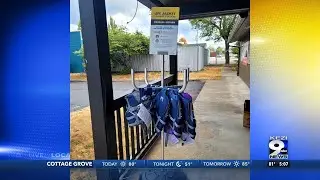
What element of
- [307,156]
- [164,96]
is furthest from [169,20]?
[307,156]

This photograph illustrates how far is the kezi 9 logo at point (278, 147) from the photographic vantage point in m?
1.28

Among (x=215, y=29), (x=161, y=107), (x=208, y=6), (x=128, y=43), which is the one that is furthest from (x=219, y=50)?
(x=161, y=107)

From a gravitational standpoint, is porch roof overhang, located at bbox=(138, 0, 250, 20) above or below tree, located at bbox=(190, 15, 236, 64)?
below

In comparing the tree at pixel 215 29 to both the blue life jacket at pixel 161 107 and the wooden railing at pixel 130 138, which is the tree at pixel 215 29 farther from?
the blue life jacket at pixel 161 107

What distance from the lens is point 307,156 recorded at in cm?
130

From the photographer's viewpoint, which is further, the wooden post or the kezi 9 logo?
the wooden post

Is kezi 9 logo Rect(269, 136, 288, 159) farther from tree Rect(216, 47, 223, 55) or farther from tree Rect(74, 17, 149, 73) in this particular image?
tree Rect(216, 47, 223, 55)

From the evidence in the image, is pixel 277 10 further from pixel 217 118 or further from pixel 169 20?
pixel 217 118

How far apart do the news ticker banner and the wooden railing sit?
2.82 feet

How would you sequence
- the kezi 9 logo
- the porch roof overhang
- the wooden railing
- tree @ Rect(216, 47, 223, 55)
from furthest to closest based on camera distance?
tree @ Rect(216, 47, 223, 55), the porch roof overhang, the wooden railing, the kezi 9 logo

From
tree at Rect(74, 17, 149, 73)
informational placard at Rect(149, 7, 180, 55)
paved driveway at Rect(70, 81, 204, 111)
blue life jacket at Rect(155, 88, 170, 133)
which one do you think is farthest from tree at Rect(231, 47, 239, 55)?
blue life jacket at Rect(155, 88, 170, 133)

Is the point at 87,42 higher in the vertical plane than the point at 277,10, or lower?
lower

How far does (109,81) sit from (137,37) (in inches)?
108

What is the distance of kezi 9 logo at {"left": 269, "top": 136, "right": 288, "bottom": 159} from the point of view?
128 cm
